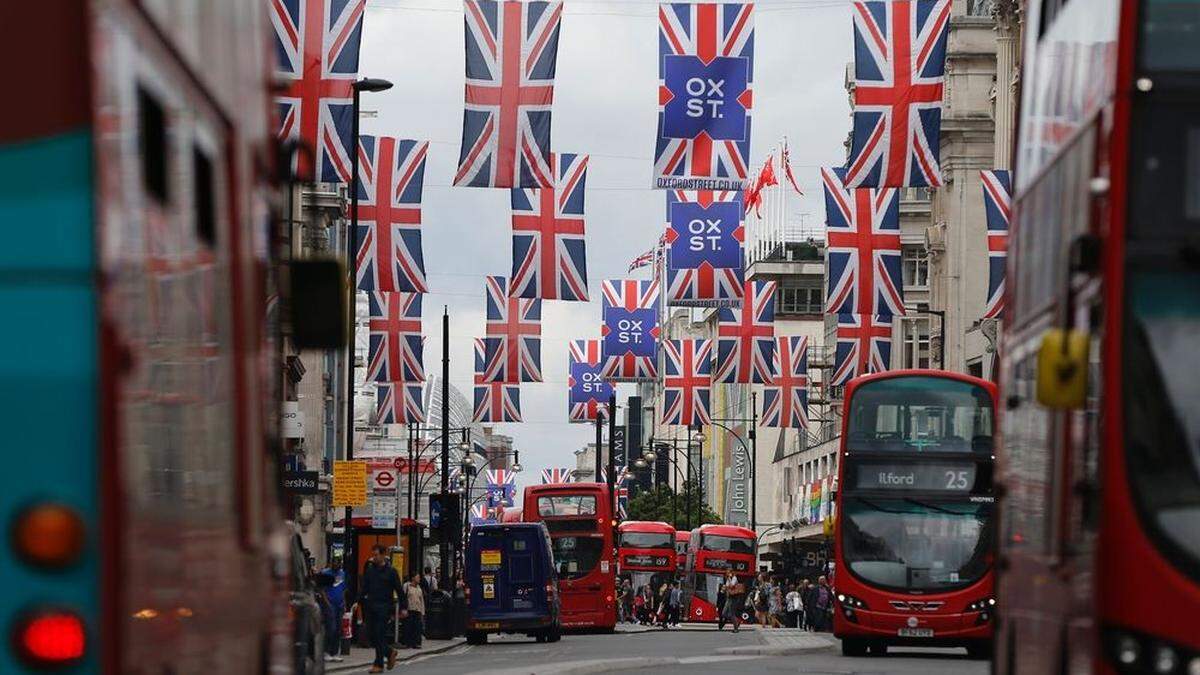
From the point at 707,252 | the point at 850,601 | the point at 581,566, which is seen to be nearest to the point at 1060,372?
the point at 850,601

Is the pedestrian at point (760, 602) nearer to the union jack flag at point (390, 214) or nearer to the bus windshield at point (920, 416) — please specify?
the union jack flag at point (390, 214)

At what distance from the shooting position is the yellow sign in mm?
39094

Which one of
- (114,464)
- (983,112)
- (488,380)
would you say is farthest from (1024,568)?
(983,112)

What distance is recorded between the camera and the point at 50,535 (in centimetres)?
550

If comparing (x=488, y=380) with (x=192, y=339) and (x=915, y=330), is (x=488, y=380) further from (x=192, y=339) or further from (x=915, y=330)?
(x=915, y=330)

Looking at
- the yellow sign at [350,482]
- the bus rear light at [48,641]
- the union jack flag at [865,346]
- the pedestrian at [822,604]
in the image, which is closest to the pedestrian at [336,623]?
the yellow sign at [350,482]

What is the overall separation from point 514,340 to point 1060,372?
42313 millimetres

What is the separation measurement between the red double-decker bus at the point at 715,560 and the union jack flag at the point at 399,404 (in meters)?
31.1

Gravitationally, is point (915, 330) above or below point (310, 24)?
below

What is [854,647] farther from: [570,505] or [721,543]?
[721,543]

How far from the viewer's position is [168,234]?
6578 millimetres

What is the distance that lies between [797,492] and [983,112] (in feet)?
149

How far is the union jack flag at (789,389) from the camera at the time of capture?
6775cm

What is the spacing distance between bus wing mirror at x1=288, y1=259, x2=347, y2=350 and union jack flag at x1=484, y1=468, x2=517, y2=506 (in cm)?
15363
